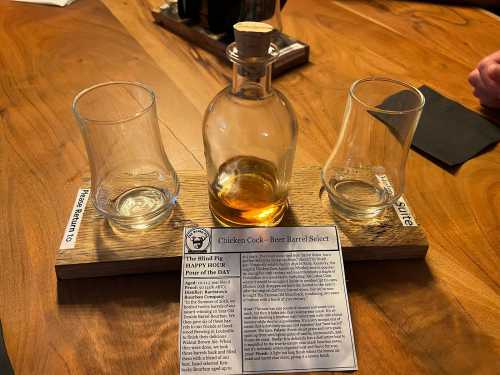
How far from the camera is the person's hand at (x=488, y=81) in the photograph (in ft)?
2.55

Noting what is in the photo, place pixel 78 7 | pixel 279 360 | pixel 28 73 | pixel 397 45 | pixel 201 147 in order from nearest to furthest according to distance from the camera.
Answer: pixel 279 360 < pixel 201 147 < pixel 28 73 < pixel 397 45 < pixel 78 7

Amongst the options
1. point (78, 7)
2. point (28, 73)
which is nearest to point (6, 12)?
point (78, 7)

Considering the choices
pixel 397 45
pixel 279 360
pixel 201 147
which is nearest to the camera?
pixel 279 360

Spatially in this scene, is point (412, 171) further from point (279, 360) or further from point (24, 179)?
point (24, 179)

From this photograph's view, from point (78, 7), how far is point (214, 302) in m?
0.91

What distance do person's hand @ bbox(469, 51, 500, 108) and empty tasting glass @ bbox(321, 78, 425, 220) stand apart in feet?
1.05

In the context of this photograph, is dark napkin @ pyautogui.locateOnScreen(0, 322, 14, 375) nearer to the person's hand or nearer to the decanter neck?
the decanter neck

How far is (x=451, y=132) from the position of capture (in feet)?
2.45

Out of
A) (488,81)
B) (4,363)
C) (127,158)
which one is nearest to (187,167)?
(127,158)

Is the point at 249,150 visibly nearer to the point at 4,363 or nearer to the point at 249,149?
the point at 249,149

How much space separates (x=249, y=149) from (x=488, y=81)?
1.61 ft

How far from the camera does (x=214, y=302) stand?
474 mm

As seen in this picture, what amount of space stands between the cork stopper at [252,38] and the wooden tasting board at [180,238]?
0.20 metres

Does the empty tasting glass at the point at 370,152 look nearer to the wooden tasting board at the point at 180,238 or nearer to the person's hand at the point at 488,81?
the wooden tasting board at the point at 180,238
